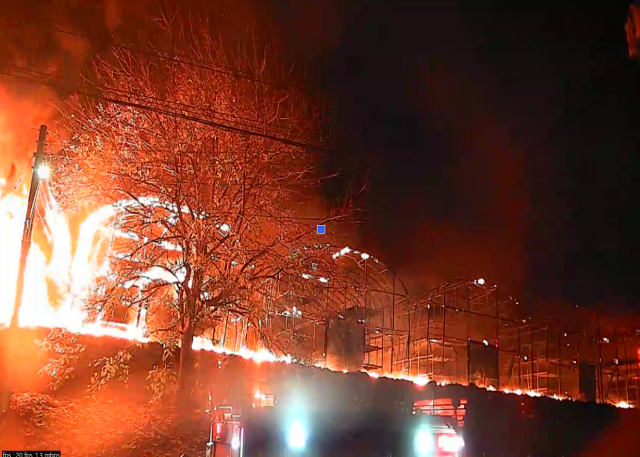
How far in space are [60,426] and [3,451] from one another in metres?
2.75

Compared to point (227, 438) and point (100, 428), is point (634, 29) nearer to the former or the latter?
point (227, 438)

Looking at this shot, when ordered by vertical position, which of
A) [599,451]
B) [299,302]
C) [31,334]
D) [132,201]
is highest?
[132,201]

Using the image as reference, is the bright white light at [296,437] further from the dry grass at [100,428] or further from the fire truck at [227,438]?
the fire truck at [227,438]

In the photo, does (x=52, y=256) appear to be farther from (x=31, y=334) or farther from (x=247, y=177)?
(x=247, y=177)

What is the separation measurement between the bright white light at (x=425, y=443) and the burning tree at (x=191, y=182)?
7845mm

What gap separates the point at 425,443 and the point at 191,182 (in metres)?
9.79

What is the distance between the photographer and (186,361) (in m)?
16.6

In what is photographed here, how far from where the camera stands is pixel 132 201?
15.9m

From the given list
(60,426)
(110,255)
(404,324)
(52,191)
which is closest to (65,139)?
(52,191)

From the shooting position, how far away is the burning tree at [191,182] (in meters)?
15.3

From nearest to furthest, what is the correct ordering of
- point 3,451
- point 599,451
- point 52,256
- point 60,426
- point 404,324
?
1. point 3,451
2. point 60,426
3. point 52,256
4. point 599,451
5. point 404,324

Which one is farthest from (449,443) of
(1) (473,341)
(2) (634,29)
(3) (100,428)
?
(1) (473,341)

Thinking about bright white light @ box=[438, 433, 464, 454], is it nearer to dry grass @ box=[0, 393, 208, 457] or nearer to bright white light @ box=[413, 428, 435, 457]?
bright white light @ box=[413, 428, 435, 457]

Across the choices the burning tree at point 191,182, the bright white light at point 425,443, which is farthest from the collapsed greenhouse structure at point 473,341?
the bright white light at point 425,443
